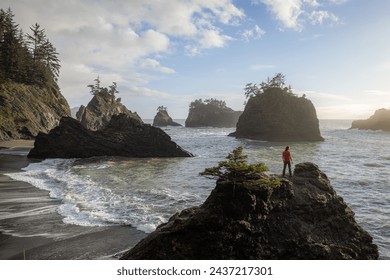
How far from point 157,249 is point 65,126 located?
3777 cm

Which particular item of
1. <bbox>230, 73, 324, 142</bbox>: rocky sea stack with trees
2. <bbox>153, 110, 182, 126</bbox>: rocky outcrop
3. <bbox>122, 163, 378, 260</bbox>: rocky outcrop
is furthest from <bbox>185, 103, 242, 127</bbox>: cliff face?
<bbox>122, 163, 378, 260</bbox>: rocky outcrop

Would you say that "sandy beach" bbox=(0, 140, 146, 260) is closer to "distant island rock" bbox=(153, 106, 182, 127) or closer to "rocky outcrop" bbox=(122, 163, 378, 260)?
"rocky outcrop" bbox=(122, 163, 378, 260)

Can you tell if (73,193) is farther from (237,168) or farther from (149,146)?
(149,146)

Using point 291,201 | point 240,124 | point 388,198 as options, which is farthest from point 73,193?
point 240,124

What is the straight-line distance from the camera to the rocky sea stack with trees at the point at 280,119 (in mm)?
82250

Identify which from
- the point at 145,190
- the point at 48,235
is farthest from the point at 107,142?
the point at 48,235

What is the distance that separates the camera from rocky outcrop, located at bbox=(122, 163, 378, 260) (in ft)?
27.8

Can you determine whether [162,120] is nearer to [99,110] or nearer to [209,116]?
[209,116]

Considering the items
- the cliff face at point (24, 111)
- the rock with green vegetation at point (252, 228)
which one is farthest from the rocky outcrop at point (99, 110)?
the rock with green vegetation at point (252, 228)

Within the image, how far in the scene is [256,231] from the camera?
29.4ft

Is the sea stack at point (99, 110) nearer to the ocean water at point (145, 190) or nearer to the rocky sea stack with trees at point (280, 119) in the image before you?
the rocky sea stack with trees at point (280, 119)

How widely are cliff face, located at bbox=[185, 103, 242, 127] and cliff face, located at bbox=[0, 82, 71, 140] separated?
109 metres

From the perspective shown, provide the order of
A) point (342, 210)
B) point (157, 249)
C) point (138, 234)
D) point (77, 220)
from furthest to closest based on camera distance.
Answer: point (77, 220) < point (138, 234) < point (342, 210) < point (157, 249)
